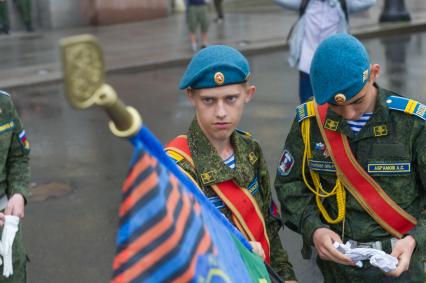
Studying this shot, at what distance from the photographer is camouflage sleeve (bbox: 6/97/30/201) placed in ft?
11.8

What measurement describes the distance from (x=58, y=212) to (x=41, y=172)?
4.29 feet

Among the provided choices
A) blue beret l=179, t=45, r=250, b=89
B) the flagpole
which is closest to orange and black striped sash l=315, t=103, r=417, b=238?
blue beret l=179, t=45, r=250, b=89

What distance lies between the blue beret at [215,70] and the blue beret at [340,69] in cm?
30

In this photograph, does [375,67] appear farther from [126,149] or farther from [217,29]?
[217,29]

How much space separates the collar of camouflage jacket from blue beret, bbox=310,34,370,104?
1.40ft

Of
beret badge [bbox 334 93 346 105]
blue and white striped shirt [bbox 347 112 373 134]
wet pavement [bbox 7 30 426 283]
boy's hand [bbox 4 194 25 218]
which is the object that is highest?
beret badge [bbox 334 93 346 105]

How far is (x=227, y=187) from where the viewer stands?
296 centimetres

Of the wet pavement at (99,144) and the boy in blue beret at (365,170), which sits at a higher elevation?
the boy in blue beret at (365,170)

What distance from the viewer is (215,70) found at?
2.83 metres

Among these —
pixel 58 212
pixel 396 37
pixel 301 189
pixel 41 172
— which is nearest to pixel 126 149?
pixel 41 172

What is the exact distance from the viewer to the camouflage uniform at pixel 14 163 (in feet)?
11.5

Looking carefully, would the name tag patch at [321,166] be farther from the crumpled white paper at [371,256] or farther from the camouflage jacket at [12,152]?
the camouflage jacket at [12,152]

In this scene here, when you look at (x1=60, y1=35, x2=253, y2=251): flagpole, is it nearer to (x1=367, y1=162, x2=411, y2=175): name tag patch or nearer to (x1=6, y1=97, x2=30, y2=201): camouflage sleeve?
(x1=367, y1=162, x2=411, y2=175): name tag patch

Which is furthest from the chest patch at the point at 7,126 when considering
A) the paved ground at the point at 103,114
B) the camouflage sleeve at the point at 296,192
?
the paved ground at the point at 103,114
